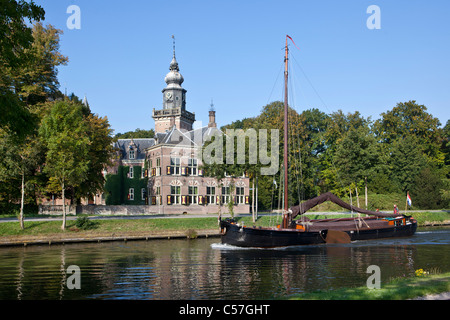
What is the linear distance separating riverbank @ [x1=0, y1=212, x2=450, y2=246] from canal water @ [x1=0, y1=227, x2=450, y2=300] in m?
1.88

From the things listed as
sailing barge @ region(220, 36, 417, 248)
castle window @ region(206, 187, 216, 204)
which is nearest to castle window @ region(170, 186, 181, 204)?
castle window @ region(206, 187, 216, 204)

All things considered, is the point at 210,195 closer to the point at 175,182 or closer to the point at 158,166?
the point at 175,182

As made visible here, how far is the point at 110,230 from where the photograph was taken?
35.6 m

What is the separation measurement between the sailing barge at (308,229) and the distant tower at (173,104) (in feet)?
139

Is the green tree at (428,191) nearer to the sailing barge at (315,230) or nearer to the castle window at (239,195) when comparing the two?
the sailing barge at (315,230)

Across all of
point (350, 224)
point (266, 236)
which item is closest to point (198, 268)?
point (266, 236)

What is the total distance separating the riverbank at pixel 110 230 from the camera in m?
32.2

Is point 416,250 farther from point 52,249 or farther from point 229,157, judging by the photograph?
point 52,249

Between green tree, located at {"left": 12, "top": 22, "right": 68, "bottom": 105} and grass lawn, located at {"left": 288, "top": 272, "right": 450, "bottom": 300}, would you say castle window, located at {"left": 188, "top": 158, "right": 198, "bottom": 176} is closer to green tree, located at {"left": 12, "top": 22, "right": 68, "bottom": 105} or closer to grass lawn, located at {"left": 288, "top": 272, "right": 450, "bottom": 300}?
green tree, located at {"left": 12, "top": 22, "right": 68, "bottom": 105}

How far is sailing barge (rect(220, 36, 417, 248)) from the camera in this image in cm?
2898

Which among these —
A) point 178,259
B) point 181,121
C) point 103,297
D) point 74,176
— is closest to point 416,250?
point 178,259

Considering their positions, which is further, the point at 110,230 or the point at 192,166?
the point at 192,166

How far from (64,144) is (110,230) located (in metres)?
8.59
